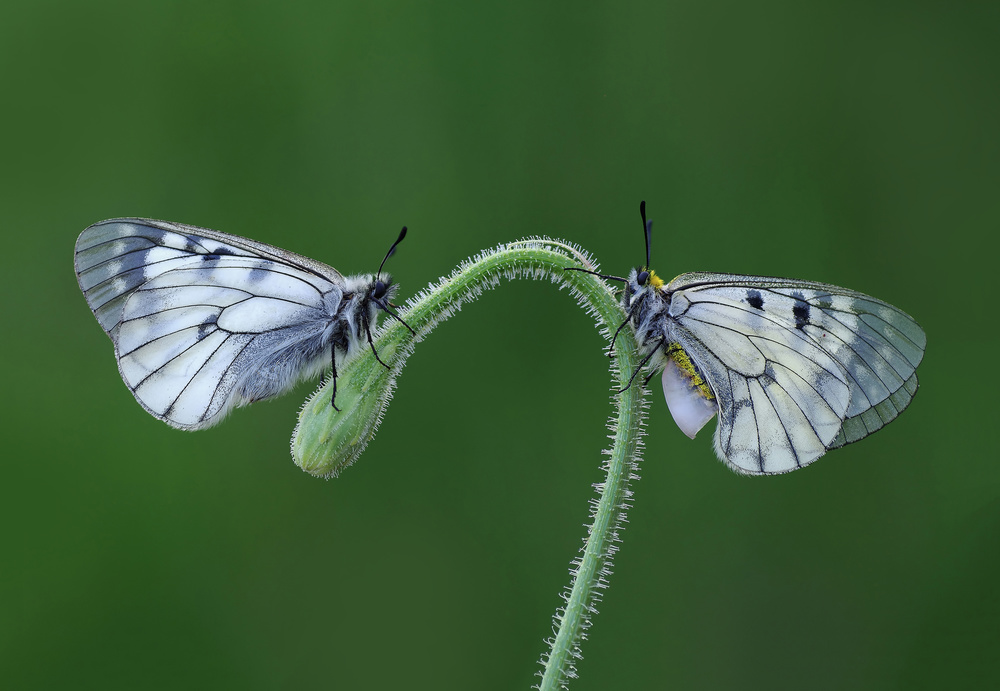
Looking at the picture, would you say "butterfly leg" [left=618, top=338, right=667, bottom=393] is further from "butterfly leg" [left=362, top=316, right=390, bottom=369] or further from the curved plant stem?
"butterfly leg" [left=362, top=316, right=390, bottom=369]

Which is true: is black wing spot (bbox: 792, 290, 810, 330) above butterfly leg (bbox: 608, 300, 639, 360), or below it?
above

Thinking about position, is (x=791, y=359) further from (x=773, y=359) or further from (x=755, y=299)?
(x=755, y=299)

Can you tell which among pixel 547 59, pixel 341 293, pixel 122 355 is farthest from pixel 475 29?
pixel 122 355

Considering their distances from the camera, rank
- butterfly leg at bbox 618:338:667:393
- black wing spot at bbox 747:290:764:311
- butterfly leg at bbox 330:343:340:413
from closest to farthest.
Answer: butterfly leg at bbox 618:338:667:393, black wing spot at bbox 747:290:764:311, butterfly leg at bbox 330:343:340:413

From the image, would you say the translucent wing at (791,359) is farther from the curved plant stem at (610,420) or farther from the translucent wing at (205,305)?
the translucent wing at (205,305)

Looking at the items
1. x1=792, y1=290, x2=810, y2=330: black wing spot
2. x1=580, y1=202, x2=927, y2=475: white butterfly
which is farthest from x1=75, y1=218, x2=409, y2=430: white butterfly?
x1=792, y1=290, x2=810, y2=330: black wing spot

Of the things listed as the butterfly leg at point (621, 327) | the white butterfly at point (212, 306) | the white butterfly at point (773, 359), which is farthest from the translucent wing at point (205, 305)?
the white butterfly at point (773, 359)

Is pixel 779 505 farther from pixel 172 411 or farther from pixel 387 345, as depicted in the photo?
pixel 172 411
